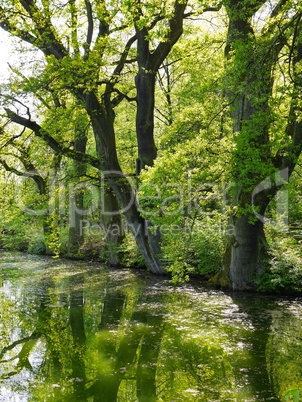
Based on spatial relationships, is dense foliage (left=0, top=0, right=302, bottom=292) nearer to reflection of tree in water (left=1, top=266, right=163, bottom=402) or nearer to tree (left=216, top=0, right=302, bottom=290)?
tree (left=216, top=0, right=302, bottom=290)

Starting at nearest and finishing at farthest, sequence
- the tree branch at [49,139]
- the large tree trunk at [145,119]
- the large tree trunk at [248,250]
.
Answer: the large tree trunk at [248,250], the tree branch at [49,139], the large tree trunk at [145,119]

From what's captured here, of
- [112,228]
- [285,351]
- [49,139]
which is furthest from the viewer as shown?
[112,228]

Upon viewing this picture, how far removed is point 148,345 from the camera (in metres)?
6.87

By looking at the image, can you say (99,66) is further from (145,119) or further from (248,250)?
(248,250)

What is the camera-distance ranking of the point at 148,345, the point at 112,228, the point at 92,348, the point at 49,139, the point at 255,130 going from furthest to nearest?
the point at 112,228
the point at 49,139
the point at 255,130
the point at 148,345
the point at 92,348

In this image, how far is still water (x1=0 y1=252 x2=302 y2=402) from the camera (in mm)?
5152

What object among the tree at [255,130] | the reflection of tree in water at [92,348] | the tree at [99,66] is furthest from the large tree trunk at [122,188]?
the reflection of tree in water at [92,348]

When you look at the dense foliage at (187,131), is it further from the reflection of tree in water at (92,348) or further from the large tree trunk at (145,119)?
the reflection of tree in water at (92,348)

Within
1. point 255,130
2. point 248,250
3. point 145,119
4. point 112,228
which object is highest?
point 145,119

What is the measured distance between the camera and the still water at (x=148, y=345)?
5152 mm

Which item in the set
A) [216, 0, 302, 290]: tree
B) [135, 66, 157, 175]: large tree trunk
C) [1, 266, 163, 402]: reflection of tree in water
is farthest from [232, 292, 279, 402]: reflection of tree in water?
[135, 66, 157, 175]: large tree trunk

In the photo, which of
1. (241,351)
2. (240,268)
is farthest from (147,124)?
(241,351)

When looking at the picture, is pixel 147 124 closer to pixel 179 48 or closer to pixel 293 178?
pixel 179 48

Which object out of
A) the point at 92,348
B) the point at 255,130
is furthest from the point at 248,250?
the point at 92,348
